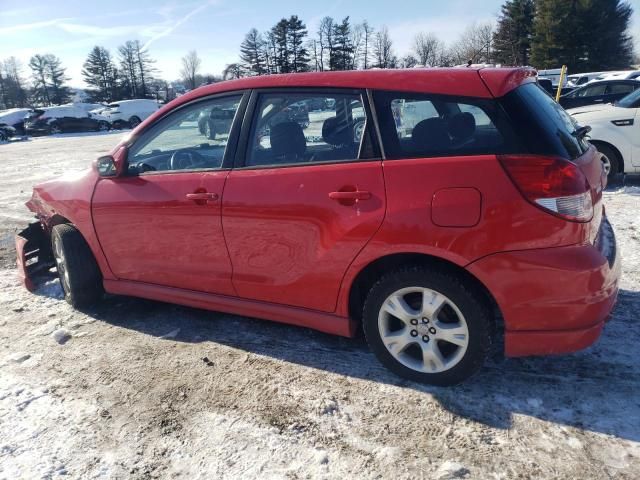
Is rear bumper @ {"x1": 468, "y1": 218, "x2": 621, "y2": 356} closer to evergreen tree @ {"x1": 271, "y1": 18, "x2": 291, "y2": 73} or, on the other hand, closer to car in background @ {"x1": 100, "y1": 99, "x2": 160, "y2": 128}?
car in background @ {"x1": 100, "y1": 99, "x2": 160, "y2": 128}

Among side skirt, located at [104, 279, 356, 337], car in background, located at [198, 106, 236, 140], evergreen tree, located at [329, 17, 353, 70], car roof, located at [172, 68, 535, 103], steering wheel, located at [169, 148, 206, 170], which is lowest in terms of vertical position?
side skirt, located at [104, 279, 356, 337]

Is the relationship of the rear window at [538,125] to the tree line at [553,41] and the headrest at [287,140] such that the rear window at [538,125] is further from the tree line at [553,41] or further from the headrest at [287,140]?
the tree line at [553,41]

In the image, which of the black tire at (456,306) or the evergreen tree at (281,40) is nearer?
the black tire at (456,306)

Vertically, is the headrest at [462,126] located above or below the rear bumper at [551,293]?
above

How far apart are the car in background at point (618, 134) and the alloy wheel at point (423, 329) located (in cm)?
585

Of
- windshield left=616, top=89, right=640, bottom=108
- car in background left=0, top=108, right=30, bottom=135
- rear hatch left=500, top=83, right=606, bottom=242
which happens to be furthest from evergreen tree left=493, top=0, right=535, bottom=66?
rear hatch left=500, top=83, right=606, bottom=242

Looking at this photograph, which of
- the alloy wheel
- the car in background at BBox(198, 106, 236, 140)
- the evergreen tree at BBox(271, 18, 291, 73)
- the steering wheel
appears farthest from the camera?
the evergreen tree at BBox(271, 18, 291, 73)

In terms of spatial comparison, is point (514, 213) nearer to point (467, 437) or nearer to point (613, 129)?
point (467, 437)

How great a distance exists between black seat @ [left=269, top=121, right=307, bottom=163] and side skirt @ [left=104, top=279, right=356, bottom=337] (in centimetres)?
96

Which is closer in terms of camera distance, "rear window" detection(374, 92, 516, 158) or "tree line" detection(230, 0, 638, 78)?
"rear window" detection(374, 92, 516, 158)

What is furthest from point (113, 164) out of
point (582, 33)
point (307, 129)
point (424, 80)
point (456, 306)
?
point (582, 33)

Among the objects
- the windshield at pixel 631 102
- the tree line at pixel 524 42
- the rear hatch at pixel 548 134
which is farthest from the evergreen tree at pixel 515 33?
the rear hatch at pixel 548 134

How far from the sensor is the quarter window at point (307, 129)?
2.79 metres

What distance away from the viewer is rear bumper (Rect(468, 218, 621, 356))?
7.72 feet
